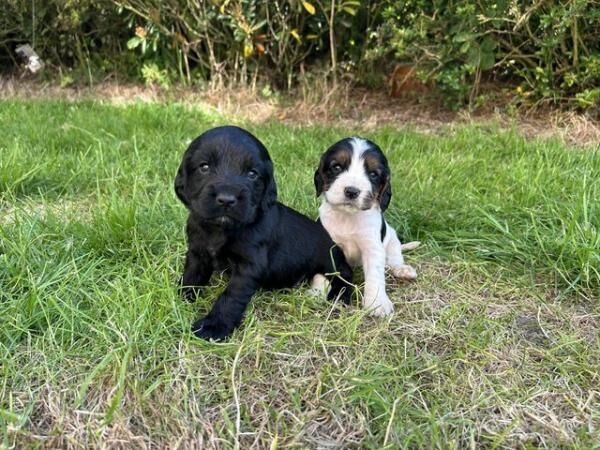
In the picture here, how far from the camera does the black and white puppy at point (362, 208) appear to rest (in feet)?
9.98

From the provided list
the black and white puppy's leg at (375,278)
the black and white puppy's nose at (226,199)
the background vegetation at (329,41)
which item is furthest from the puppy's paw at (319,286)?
the background vegetation at (329,41)

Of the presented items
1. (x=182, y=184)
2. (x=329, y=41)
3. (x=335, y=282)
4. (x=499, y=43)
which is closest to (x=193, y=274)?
(x=182, y=184)

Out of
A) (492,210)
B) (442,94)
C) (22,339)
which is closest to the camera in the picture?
(22,339)

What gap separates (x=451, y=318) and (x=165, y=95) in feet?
22.9

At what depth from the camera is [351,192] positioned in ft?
9.93

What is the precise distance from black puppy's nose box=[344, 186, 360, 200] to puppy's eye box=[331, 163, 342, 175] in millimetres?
174

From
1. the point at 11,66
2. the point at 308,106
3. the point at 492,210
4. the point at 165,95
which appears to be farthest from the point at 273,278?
the point at 11,66

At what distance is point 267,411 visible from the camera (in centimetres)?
223

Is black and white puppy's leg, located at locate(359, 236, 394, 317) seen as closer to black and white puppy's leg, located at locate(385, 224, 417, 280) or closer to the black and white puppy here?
the black and white puppy

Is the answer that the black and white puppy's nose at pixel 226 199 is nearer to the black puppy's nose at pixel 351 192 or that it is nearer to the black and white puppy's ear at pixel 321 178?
the black puppy's nose at pixel 351 192

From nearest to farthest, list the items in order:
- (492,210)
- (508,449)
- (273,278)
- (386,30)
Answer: (508,449), (273,278), (492,210), (386,30)

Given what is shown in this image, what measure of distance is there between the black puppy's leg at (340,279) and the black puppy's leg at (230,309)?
1.88 feet

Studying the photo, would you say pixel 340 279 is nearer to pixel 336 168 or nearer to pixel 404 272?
pixel 404 272

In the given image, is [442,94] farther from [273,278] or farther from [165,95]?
[273,278]
